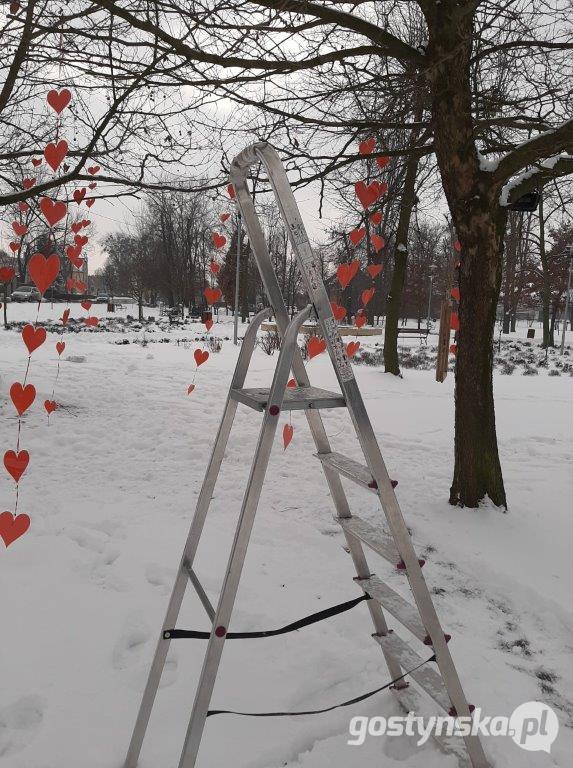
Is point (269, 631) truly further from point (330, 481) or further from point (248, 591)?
point (248, 591)

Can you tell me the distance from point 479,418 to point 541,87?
3463 millimetres

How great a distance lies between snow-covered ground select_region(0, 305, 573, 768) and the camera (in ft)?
7.41

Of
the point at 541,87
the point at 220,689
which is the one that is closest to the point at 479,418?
the point at 220,689

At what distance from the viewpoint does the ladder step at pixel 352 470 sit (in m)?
1.72

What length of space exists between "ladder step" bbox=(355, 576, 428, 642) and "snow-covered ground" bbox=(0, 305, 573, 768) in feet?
2.26

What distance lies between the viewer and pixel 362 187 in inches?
216

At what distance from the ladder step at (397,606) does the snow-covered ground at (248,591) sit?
2.26 ft

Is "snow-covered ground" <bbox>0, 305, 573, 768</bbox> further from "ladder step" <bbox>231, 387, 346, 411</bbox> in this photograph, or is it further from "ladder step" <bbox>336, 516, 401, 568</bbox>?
"ladder step" <bbox>231, 387, 346, 411</bbox>

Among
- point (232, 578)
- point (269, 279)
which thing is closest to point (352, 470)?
point (232, 578)

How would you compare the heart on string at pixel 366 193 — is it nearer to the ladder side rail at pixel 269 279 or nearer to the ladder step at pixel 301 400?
the ladder side rail at pixel 269 279

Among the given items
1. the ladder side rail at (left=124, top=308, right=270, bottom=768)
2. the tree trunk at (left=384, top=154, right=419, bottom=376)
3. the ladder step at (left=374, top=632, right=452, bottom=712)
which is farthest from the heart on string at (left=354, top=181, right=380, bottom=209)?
the tree trunk at (left=384, top=154, right=419, bottom=376)

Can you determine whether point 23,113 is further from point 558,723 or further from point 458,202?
point 558,723

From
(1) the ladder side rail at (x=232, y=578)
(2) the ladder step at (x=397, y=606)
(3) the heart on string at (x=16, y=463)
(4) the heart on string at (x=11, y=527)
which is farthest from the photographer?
(3) the heart on string at (x=16, y=463)

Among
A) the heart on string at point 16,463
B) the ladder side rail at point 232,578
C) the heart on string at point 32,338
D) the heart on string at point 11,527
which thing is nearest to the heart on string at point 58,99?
the heart on string at point 32,338
